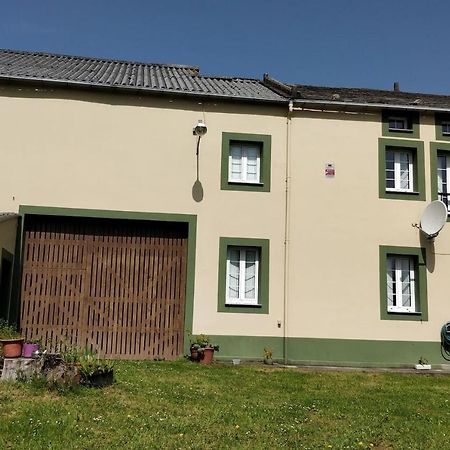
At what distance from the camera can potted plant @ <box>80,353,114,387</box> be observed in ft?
30.0

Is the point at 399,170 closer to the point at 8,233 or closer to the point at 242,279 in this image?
the point at 242,279

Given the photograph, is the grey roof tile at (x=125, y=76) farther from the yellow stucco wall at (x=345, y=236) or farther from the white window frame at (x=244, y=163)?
the yellow stucco wall at (x=345, y=236)

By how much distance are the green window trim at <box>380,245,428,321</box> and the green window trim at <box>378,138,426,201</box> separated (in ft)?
4.45

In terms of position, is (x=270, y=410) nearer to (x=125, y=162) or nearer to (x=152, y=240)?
(x=152, y=240)

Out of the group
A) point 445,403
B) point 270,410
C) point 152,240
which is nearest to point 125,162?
point 152,240

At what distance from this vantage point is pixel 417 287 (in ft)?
49.6

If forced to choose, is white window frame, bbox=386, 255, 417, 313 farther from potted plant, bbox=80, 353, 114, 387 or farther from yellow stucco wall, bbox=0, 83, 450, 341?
potted plant, bbox=80, 353, 114, 387

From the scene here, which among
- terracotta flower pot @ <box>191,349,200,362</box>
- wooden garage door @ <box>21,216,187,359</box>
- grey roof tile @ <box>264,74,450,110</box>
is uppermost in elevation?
grey roof tile @ <box>264,74,450,110</box>

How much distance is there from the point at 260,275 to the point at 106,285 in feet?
12.3

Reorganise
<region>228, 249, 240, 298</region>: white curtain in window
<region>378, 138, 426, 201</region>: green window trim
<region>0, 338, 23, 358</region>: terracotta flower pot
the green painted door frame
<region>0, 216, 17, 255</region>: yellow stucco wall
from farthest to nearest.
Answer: <region>378, 138, 426, 201</region>: green window trim < <region>228, 249, 240, 298</region>: white curtain in window < the green painted door frame < <region>0, 216, 17, 255</region>: yellow stucco wall < <region>0, 338, 23, 358</region>: terracotta flower pot

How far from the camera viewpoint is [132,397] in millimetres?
8930

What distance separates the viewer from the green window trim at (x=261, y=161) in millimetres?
14789

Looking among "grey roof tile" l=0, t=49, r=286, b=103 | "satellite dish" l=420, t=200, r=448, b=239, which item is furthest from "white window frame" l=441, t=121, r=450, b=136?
"grey roof tile" l=0, t=49, r=286, b=103

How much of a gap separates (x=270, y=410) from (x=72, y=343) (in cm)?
666
